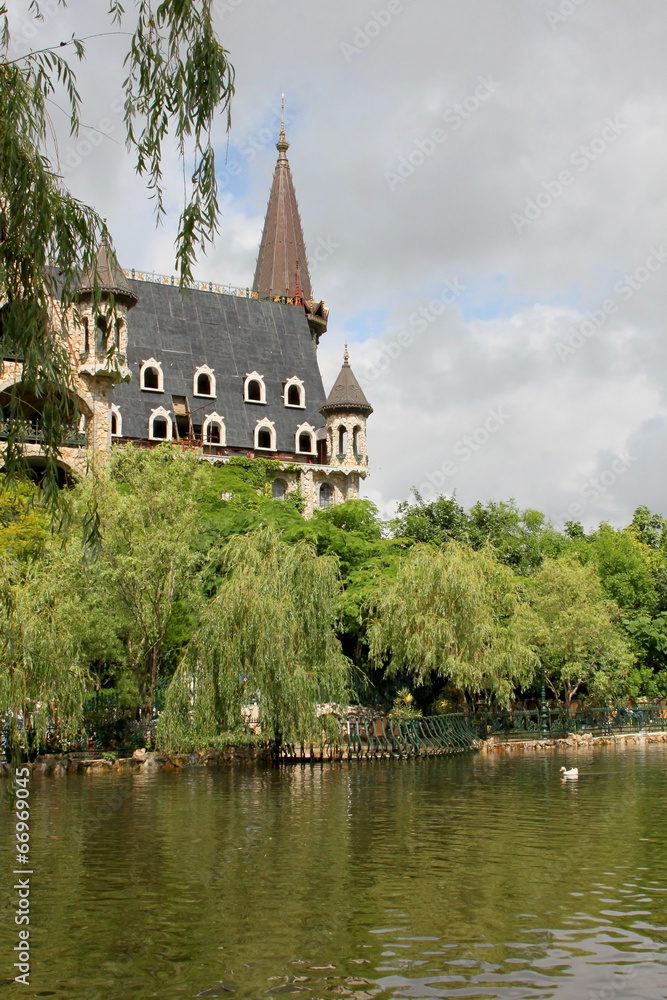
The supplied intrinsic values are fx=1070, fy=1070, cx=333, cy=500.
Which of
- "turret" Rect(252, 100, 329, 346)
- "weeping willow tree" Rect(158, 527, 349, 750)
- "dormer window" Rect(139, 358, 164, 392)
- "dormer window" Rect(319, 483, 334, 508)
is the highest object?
"turret" Rect(252, 100, 329, 346)

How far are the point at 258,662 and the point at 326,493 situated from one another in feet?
122

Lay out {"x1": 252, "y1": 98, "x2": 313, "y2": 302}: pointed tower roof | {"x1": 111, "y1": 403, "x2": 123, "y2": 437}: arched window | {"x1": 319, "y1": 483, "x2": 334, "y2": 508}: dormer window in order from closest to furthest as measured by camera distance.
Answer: {"x1": 111, "y1": 403, "x2": 123, "y2": 437}: arched window, {"x1": 319, "y1": 483, "x2": 334, "y2": 508}: dormer window, {"x1": 252, "y1": 98, "x2": 313, "y2": 302}: pointed tower roof

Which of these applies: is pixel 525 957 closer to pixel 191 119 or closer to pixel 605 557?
pixel 191 119

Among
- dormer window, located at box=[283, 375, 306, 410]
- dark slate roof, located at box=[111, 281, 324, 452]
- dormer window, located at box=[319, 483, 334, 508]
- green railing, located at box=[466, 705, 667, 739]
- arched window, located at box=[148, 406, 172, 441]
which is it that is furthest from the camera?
dormer window, located at box=[283, 375, 306, 410]

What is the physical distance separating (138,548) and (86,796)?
10.1 meters

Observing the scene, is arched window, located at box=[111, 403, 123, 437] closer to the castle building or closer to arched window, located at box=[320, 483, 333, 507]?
the castle building

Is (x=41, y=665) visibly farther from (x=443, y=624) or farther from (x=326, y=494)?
(x=326, y=494)

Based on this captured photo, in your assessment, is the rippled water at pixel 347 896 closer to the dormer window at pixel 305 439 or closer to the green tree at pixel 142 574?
the green tree at pixel 142 574

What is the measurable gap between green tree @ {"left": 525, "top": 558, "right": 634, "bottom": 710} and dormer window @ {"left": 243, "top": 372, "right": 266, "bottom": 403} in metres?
23.1

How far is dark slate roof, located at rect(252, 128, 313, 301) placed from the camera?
76.6 metres

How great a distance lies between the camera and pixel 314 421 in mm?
66188

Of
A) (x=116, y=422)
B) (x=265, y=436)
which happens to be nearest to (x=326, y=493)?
(x=265, y=436)

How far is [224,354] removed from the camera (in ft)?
216

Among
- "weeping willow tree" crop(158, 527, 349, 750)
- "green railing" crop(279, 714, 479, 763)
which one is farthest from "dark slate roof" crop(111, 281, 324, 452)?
"weeping willow tree" crop(158, 527, 349, 750)
